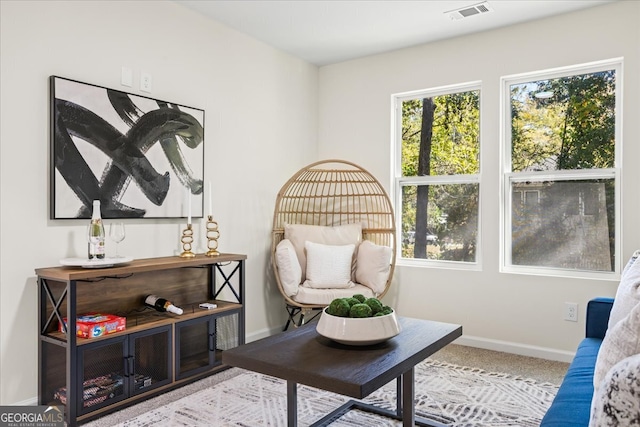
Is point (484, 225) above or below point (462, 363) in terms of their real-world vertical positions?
above

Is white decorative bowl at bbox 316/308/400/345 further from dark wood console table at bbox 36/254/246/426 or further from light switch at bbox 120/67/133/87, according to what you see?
light switch at bbox 120/67/133/87

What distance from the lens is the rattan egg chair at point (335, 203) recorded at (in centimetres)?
398

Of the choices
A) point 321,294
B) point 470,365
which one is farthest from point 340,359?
point 470,365

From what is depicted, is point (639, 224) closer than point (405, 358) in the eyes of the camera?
No

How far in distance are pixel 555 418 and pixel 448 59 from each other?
305 centimetres

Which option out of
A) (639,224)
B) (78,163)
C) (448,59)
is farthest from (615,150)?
(78,163)

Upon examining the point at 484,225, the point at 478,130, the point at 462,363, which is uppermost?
the point at 478,130

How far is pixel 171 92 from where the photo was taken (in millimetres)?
3158

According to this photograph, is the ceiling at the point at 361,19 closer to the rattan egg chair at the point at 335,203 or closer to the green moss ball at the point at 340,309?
the rattan egg chair at the point at 335,203

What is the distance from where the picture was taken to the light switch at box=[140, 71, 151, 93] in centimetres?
297

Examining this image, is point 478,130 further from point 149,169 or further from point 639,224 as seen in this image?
point 149,169

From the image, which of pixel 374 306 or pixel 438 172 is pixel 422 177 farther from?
pixel 374 306

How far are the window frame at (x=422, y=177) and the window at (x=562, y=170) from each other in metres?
0.21

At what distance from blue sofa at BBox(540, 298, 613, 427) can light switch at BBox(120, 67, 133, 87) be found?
2767mm
